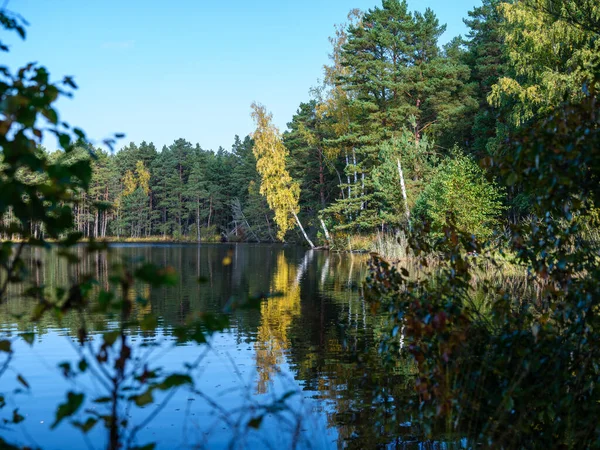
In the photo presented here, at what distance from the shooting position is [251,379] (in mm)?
7848

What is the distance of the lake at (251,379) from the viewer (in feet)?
14.2

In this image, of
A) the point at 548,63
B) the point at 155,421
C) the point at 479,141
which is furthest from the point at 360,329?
the point at 479,141

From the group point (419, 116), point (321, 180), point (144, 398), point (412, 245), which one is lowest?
point (144, 398)

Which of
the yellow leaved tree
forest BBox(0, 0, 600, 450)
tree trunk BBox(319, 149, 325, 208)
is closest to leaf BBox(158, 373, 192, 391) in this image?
forest BBox(0, 0, 600, 450)

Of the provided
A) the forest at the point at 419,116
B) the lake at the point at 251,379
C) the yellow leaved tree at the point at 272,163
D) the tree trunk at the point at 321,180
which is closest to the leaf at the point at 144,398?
the lake at the point at 251,379

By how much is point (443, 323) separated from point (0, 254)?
246 centimetres

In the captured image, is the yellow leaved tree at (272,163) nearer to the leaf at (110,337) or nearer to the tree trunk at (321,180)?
the tree trunk at (321,180)

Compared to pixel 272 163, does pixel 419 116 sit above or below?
above

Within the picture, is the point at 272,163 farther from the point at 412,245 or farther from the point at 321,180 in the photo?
the point at 412,245

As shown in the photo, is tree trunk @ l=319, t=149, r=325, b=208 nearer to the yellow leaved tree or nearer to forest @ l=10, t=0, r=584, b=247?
forest @ l=10, t=0, r=584, b=247

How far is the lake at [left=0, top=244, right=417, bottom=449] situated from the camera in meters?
4.32

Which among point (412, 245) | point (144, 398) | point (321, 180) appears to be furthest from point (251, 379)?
point (321, 180)

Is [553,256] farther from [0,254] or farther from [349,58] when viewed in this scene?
[349,58]

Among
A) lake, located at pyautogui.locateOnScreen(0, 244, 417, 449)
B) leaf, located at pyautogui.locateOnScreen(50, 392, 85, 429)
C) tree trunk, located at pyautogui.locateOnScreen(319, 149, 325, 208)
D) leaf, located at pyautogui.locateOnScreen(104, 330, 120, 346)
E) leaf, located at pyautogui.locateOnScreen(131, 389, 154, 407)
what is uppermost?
tree trunk, located at pyautogui.locateOnScreen(319, 149, 325, 208)
